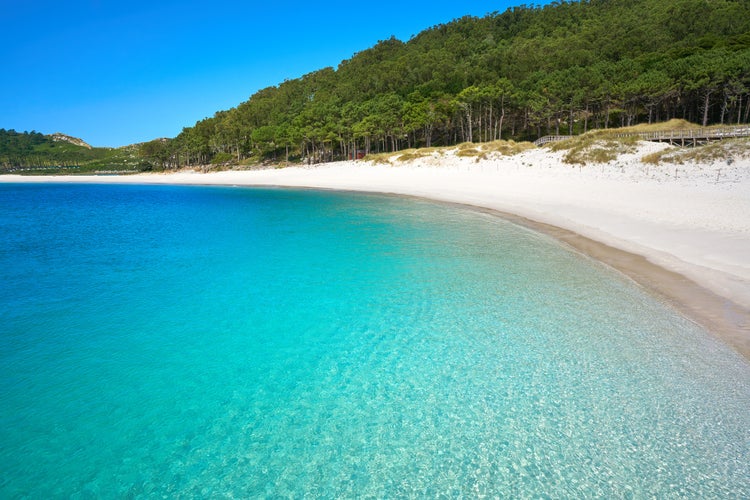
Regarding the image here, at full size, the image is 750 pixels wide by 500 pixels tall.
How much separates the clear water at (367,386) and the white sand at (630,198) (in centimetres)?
298

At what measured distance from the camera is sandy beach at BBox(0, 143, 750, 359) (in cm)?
966

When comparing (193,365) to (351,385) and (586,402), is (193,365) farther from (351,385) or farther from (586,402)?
(586,402)

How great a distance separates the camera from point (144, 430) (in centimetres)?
550

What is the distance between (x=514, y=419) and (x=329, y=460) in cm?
273

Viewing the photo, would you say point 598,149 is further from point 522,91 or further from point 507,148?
point 522,91

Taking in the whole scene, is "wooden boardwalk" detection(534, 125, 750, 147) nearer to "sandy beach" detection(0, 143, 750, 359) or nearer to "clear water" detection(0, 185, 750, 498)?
"sandy beach" detection(0, 143, 750, 359)

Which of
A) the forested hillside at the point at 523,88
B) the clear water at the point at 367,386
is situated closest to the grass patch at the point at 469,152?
the forested hillside at the point at 523,88

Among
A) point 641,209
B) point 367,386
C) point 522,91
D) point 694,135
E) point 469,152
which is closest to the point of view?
point 367,386

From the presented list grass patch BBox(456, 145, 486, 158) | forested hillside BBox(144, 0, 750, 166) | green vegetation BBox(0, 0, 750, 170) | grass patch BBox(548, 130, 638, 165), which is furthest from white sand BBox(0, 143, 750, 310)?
forested hillside BBox(144, 0, 750, 166)

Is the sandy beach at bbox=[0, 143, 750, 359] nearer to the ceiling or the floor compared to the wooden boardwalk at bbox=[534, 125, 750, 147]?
nearer to the floor

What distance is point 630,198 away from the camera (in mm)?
20812

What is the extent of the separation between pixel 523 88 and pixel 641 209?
61857 mm

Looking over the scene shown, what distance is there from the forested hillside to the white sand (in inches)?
1274

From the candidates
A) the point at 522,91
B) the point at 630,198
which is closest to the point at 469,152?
the point at 630,198
